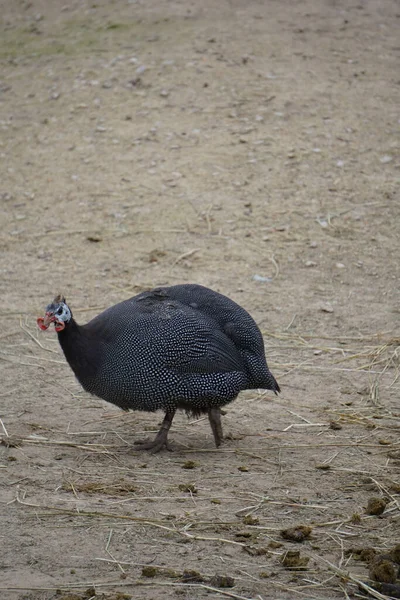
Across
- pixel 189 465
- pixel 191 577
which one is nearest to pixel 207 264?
pixel 189 465

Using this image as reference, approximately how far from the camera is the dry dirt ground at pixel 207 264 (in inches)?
136

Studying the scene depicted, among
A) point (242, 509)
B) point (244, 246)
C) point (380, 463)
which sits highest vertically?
point (242, 509)

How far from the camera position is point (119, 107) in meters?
9.68

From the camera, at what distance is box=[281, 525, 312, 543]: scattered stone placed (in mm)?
3455

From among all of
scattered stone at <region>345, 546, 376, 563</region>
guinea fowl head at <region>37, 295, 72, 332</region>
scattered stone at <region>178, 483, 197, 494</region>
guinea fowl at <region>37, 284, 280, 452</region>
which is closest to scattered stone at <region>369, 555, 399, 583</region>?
scattered stone at <region>345, 546, 376, 563</region>

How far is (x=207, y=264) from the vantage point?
7586 millimetres

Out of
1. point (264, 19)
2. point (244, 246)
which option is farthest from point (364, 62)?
point (244, 246)

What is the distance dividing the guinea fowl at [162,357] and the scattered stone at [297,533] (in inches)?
49.1

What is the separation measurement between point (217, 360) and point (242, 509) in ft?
3.47

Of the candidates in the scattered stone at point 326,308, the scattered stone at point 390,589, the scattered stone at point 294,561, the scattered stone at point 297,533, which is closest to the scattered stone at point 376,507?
the scattered stone at point 297,533

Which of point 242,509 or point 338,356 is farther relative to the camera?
point 338,356

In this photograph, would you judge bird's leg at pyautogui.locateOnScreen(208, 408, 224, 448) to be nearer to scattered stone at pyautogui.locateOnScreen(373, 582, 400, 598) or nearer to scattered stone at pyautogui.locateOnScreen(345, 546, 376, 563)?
scattered stone at pyautogui.locateOnScreen(345, 546, 376, 563)

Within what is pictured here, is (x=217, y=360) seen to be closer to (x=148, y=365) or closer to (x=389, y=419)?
(x=148, y=365)

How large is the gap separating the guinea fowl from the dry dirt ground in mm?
304
